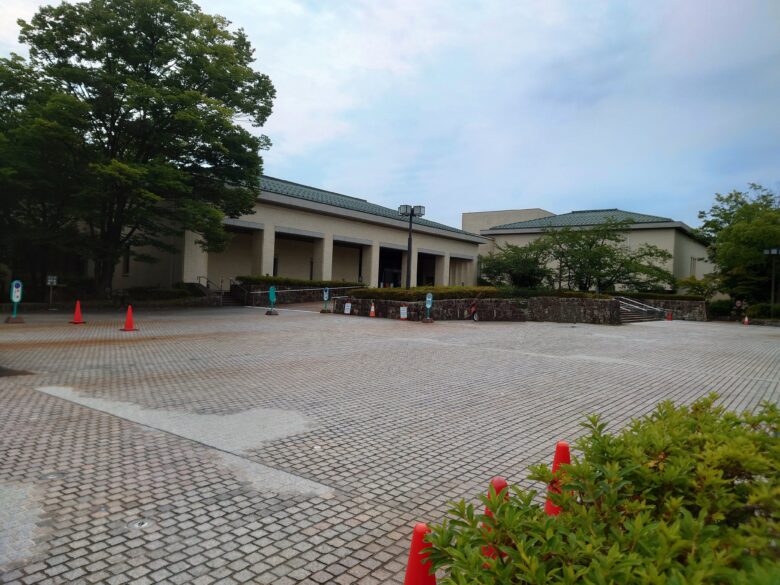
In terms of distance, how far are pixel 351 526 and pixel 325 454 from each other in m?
1.57

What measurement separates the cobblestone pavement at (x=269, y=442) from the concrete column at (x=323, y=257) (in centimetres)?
2557

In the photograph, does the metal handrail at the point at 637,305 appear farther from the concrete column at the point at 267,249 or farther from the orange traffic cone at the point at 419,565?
the orange traffic cone at the point at 419,565

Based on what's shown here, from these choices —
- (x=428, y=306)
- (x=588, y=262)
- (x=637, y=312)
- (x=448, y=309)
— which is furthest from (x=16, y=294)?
(x=588, y=262)

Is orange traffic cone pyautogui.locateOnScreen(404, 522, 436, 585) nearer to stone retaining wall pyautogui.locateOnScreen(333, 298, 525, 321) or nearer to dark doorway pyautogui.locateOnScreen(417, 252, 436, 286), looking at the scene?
stone retaining wall pyautogui.locateOnScreen(333, 298, 525, 321)

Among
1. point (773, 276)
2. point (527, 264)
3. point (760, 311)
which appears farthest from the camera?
point (527, 264)

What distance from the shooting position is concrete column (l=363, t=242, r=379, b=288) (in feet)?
140

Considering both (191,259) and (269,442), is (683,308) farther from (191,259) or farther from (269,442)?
(269,442)

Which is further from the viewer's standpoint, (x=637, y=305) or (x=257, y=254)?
(x=637, y=305)

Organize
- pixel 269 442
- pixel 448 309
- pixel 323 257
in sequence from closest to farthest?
pixel 269 442, pixel 448 309, pixel 323 257

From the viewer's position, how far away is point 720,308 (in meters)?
38.5

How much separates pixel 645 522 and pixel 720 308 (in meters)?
43.8

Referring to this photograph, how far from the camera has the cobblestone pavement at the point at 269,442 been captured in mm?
3395

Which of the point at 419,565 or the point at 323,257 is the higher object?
the point at 323,257

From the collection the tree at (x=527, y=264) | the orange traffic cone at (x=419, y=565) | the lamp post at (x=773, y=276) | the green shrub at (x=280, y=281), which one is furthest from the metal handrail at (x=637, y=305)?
the orange traffic cone at (x=419, y=565)
